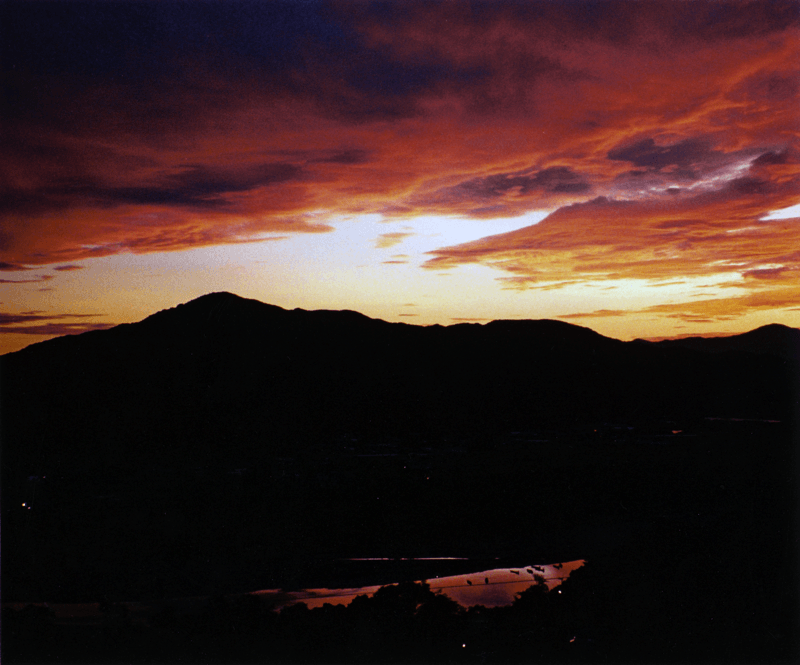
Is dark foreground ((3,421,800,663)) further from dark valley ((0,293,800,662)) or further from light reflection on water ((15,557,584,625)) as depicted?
light reflection on water ((15,557,584,625))

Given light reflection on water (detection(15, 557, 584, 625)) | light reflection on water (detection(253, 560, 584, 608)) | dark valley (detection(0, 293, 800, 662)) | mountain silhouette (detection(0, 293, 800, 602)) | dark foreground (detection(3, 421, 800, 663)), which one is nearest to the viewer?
dark foreground (detection(3, 421, 800, 663))

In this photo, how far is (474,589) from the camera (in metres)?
15.1

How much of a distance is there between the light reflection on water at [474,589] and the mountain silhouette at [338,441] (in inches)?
54.8

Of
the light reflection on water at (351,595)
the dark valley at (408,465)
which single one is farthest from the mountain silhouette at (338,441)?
the light reflection on water at (351,595)

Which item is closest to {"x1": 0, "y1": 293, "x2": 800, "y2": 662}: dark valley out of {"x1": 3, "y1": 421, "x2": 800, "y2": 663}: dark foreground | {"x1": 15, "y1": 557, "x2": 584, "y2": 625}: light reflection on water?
{"x1": 3, "y1": 421, "x2": 800, "y2": 663}: dark foreground

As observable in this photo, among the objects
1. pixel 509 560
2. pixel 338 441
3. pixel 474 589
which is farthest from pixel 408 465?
pixel 474 589

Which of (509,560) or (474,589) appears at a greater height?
(474,589)

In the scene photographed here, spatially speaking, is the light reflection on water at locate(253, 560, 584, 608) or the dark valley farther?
the light reflection on water at locate(253, 560, 584, 608)

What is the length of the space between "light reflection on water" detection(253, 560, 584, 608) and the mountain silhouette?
1393 millimetres

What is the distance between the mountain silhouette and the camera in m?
20.1

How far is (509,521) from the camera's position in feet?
75.6

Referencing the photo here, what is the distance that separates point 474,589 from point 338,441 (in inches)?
996

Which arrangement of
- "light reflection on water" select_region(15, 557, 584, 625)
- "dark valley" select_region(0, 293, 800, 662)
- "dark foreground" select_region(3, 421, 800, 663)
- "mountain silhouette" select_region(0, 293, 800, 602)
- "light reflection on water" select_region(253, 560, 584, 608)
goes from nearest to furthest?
"dark foreground" select_region(3, 421, 800, 663) → "dark valley" select_region(0, 293, 800, 662) → "light reflection on water" select_region(15, 557, 584, 625) → "light reflection on water" select_region(253, 560, 584, 608) → "mountain silhouette" select_region(0, 293, 800, 602)

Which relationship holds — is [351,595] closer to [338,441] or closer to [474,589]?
[474,589]
